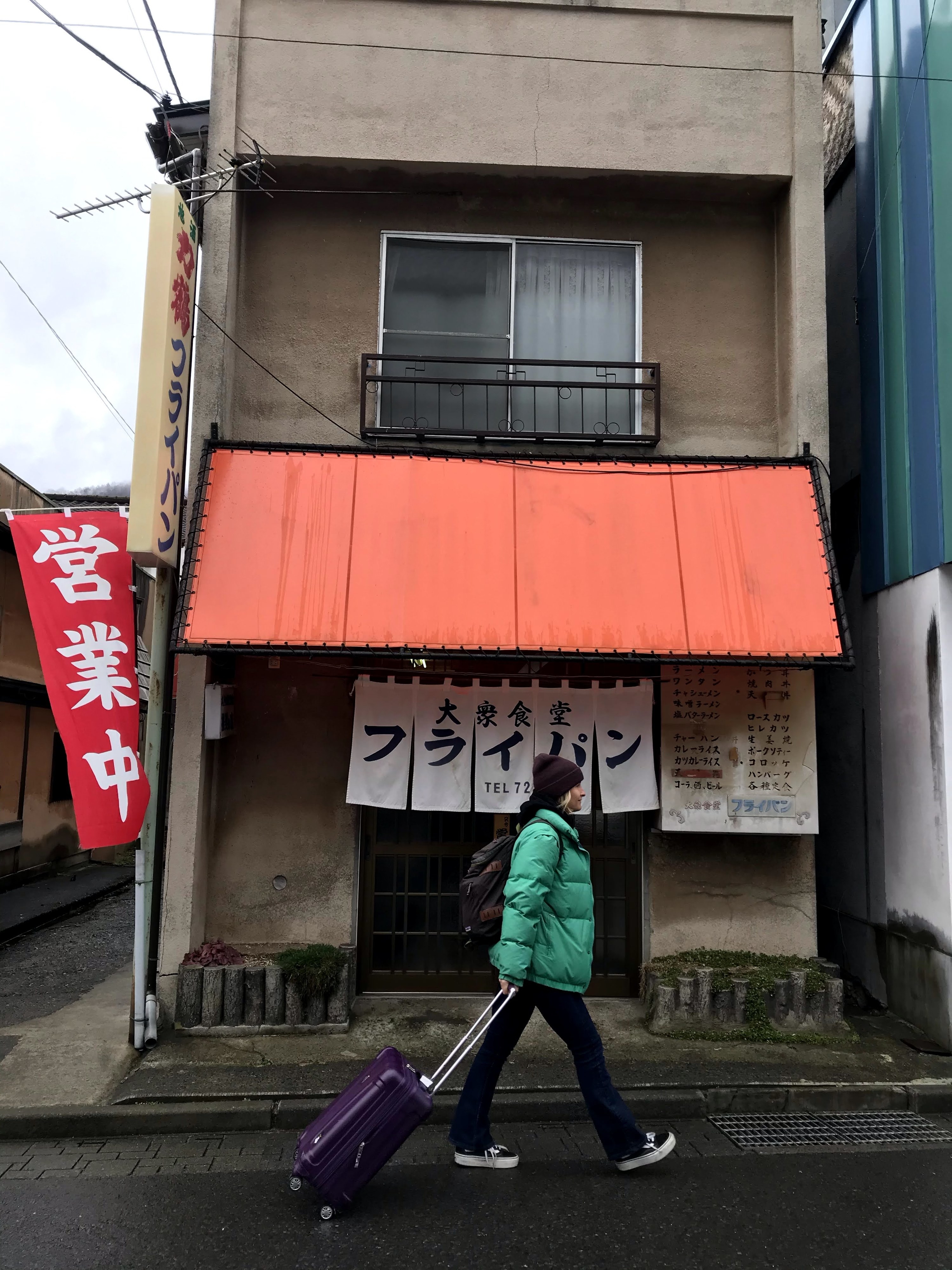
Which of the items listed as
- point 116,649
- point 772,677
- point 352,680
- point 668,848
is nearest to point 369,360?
point 352,680

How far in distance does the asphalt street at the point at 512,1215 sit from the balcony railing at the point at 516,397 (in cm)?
560

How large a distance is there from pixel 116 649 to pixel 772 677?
514cm

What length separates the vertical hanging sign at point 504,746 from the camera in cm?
714

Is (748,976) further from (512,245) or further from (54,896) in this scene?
(54,896)

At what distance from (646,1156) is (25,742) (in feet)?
38.1

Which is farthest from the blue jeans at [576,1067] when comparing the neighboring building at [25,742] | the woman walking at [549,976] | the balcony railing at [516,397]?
the neighboring building at [25,742]

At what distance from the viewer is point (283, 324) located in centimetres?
789

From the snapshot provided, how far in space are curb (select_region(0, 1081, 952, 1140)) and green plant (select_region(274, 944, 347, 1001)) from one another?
44.7 inches

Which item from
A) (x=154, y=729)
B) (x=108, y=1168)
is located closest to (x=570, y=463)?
(x=154, y=729)

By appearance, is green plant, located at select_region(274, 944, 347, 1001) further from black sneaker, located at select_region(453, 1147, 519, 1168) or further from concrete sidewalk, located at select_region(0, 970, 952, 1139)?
black sneaker, located at select_region(453, 1147, 519, 1168)

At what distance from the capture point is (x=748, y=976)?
274 inches

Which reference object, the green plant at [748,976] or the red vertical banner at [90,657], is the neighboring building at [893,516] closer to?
the green plant at [748,976]

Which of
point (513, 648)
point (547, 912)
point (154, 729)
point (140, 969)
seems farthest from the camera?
point (154, 729)

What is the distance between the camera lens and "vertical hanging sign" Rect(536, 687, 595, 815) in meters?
7.23
